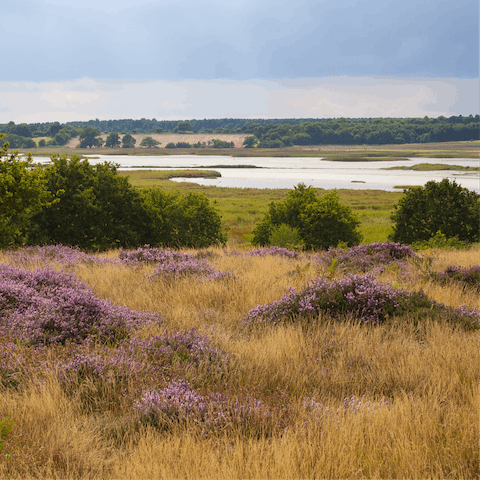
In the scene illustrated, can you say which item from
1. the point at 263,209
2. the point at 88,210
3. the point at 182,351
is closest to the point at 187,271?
the point at 182,351

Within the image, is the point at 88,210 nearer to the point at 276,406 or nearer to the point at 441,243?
the point at 276,406

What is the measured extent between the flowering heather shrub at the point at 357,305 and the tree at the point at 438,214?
22.7 m

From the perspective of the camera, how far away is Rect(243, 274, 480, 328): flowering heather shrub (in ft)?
21.6

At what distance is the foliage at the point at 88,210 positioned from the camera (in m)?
17.3

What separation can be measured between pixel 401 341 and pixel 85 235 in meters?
15.3

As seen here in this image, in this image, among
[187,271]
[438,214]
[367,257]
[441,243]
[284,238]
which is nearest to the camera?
[187,271]

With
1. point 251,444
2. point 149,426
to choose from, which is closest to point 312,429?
point 251,444

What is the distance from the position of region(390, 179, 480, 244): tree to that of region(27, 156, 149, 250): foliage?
17.6 meters

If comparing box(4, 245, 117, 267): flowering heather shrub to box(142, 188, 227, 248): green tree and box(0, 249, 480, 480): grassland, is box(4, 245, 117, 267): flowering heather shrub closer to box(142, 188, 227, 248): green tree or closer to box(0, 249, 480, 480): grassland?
box(0, 249, 480, 480): grassland

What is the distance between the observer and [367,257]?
12047 mm

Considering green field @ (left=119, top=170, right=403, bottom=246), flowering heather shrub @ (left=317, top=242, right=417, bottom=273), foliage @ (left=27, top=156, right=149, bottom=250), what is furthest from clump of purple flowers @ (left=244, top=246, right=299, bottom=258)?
green field @ (left=119, top=170, right=403, bottom=246)

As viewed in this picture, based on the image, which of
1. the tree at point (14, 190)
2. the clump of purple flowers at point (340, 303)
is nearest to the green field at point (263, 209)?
the tree at point (14, 190)

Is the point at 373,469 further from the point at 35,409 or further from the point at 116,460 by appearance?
the point at 35,409

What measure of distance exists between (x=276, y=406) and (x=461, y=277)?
721cm
